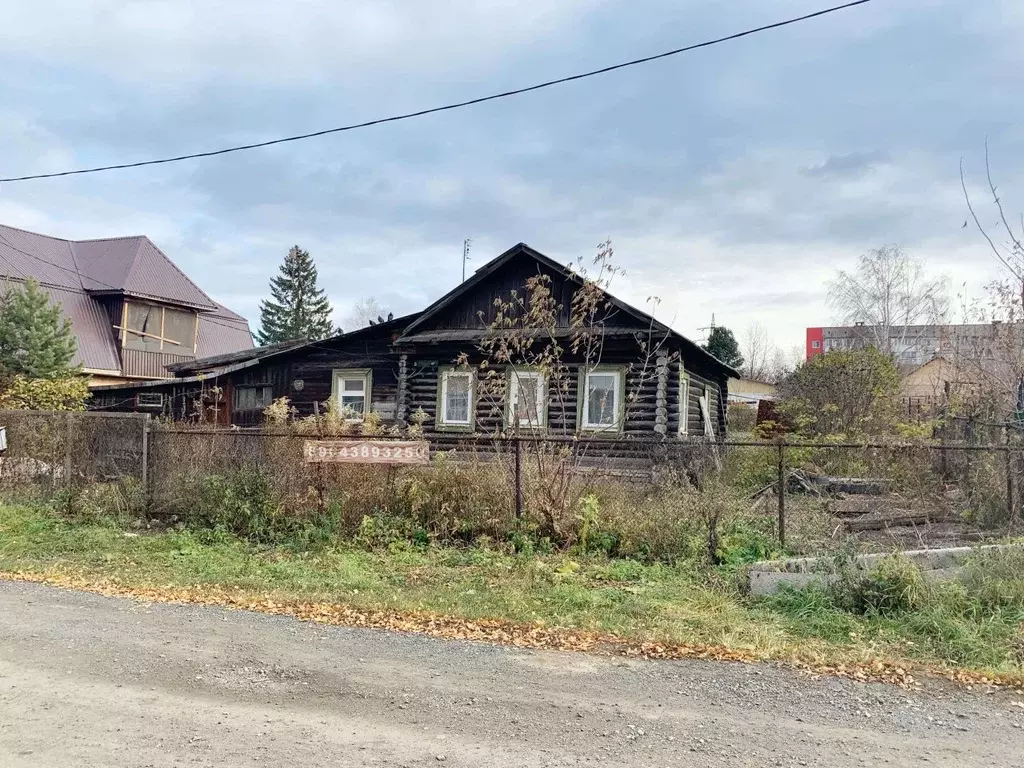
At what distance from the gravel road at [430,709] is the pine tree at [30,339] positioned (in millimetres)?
19035

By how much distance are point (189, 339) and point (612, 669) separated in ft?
106

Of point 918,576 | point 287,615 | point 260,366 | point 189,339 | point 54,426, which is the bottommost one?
point 287,615

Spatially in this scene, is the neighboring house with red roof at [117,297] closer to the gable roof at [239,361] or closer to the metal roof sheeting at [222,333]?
the metal roof sheeting at [222,333]

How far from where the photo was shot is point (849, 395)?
61.4ft

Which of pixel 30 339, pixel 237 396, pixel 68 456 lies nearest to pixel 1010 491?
pixel 68 456

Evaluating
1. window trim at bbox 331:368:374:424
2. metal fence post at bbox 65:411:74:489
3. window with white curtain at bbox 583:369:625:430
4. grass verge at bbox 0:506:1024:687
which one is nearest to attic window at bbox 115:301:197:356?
window trim at bbox 331:368:374:424

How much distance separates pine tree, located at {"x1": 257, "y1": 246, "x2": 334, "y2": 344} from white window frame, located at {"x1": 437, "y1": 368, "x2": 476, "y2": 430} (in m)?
46.3

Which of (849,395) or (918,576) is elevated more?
(849,395)

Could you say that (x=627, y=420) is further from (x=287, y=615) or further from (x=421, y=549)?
(x=287, y=615)

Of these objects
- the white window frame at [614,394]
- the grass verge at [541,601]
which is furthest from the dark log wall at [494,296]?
the grass verge at [541,601]

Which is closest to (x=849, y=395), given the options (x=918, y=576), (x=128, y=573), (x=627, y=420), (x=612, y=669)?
(x=627, y=420)

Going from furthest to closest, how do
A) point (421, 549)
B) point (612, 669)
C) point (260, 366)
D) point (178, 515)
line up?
1. point (260, 366)
2. point (178, 515)
3. point (421, 549)
4. point (612, 669)

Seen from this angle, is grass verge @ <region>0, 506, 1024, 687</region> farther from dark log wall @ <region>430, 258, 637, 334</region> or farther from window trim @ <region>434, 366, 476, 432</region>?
dark log wall @ <region>430, 258, 637, 334</region>

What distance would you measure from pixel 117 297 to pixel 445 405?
20.3 m
